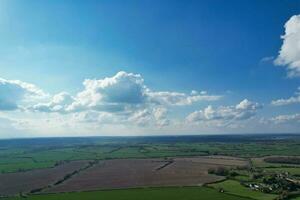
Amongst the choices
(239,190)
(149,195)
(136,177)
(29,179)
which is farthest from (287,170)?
(29,179)

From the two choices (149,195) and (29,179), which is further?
(29,179)

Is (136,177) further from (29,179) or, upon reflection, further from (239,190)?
(239,190)

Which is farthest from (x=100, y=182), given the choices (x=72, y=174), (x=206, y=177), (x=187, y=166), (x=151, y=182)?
(x=187, y=166)

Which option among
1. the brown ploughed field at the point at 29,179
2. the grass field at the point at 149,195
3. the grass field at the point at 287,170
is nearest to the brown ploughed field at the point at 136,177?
the brown ploughed field at the point at 29,179

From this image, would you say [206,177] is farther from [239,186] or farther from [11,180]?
[11,180]

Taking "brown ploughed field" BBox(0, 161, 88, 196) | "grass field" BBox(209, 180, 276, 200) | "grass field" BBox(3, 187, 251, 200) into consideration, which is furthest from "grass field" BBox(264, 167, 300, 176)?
"brown ploughed field" BBox(0, 161, 88, 196)

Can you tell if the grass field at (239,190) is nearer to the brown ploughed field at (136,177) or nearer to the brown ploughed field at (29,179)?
the brown ploughed field at (136,177)

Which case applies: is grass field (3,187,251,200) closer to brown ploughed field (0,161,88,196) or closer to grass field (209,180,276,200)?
grass field (209,180,276,200)
